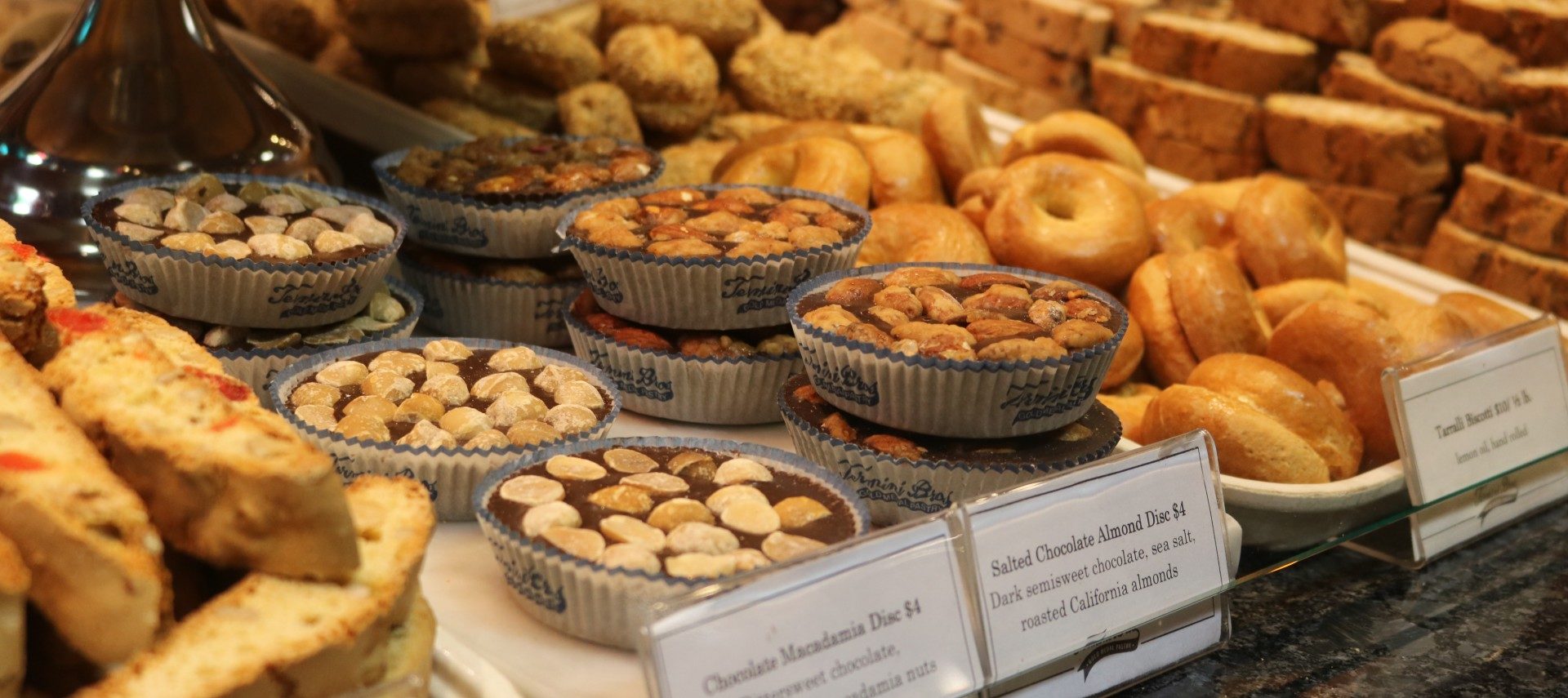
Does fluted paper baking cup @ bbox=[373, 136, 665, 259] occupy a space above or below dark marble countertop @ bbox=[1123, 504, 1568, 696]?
above

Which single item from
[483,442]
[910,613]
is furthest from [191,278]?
[910,613]

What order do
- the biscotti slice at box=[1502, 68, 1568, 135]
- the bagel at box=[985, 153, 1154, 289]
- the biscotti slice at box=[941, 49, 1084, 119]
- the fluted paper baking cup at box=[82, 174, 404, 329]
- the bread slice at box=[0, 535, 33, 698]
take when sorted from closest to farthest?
1. the bread slice at box=[0, 535, 33, 698]
2. the fluted paper baking cup at box=[82, 174, 404, 329]
3. the bagel at box=[985, 153, 1154, 289]
4. the biscotti slice at box=[1502, 68, 1568, 135]
5. the biscotti slice at box=[941, 49, 1084, 119]

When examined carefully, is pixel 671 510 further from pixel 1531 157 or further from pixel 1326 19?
pixel 1326 19

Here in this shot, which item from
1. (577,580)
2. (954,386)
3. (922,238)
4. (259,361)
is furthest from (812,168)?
(577,580)

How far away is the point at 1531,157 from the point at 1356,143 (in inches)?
14.1

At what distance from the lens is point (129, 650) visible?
98 centimetres

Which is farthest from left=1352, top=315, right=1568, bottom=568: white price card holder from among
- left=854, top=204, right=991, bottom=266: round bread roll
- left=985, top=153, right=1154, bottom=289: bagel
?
left=854, top=204, right=991, bottom=266: round bread roll

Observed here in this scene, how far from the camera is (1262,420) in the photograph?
1.73 m

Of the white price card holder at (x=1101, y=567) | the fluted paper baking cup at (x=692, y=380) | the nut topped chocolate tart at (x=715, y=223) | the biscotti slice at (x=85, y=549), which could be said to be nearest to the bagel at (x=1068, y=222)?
the nut topped chocolate tart at (x=715, y=223)

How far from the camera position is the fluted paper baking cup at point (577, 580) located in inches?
47.9

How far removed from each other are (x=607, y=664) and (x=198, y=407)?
45 cm

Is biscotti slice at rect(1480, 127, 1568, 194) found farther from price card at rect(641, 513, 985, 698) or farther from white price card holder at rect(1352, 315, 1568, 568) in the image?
price card at rect(641, 513, 985, 698)

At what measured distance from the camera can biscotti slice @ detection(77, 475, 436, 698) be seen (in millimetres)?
973

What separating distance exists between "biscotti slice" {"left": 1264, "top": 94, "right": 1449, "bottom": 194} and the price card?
2.11m
